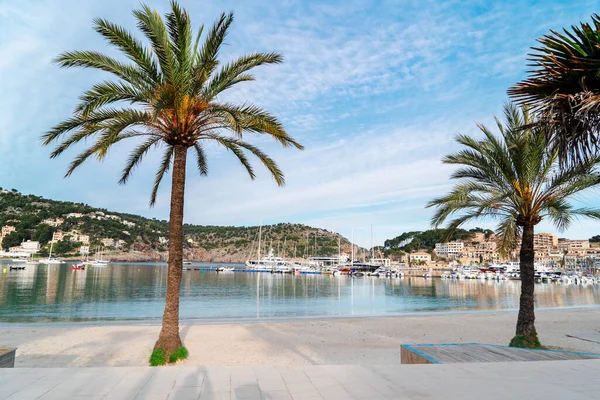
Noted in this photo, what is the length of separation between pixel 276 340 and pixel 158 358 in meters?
5.52

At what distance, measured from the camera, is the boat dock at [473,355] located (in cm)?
636

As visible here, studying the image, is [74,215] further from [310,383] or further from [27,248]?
[310,383]

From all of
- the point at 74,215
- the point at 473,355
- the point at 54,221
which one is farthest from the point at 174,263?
the point at 74,215

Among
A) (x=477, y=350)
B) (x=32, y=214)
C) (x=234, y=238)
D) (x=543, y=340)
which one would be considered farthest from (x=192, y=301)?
(x=234, y=238)

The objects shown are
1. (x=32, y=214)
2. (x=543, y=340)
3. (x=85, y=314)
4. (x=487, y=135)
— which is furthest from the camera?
(x=32, y=214)

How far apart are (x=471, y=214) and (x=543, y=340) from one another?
5.75m

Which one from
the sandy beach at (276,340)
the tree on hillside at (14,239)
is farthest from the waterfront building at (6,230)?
the sandy beach at (276,340)

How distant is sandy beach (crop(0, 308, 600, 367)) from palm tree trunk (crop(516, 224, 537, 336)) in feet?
9.43

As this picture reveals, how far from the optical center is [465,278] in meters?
78.6

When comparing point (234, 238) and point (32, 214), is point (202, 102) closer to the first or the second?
point (32, 214)

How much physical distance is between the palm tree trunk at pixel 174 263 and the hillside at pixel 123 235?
11118cm

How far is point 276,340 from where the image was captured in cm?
1319

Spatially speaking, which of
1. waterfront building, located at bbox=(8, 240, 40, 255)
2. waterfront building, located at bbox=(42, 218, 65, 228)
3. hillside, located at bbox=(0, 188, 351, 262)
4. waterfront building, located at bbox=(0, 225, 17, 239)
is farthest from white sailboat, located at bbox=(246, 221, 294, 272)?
waterfront building, located at bbox=(0, 225, 17, 239)

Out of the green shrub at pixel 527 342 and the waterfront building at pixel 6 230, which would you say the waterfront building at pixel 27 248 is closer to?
the waterfront building at pixel 6 230
